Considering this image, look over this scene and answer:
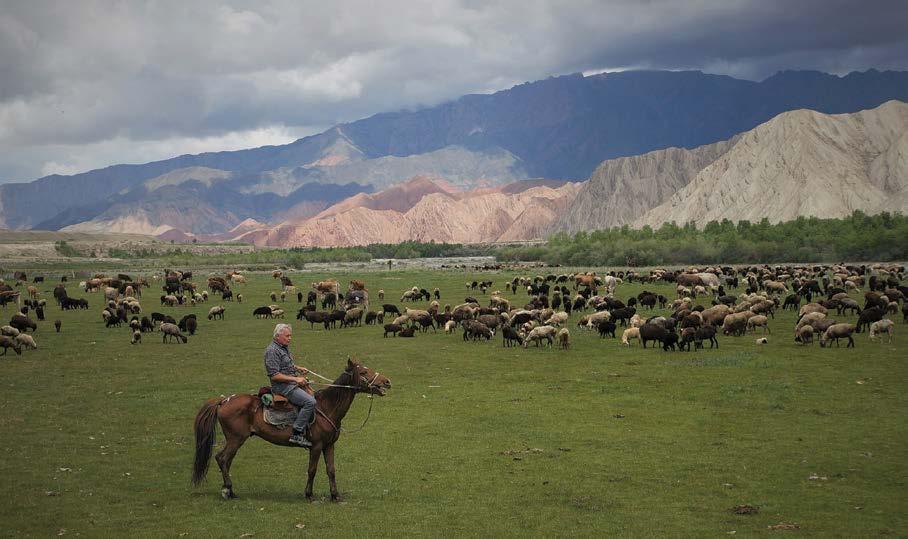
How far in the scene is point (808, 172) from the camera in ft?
470

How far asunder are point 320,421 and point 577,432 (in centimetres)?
738

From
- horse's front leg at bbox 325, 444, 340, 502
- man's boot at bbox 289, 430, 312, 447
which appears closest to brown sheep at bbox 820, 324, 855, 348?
horse's front leg at bbox 325, 444, 340, 502

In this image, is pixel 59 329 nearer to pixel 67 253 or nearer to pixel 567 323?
pixel 567 323

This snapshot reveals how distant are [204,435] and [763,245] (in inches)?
4230

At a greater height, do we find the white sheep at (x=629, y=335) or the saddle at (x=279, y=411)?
the saddle at (x=279, y=411)

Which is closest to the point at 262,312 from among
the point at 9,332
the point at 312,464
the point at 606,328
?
the point at 9,332

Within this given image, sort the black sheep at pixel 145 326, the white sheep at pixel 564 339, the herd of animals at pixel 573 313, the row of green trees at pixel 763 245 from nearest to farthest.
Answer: the herd of animals at pixel 573 313
the white sheep at pixel 564 339
the black sheep at pixel 145 326
the row of green trees at pixel 763 245

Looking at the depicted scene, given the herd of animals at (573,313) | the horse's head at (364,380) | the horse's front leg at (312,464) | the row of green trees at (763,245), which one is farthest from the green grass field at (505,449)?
the row of green trees at (763,245)

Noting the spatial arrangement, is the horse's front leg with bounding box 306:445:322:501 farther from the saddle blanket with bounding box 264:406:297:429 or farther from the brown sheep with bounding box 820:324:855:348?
the brown sheep with bounding box 820:324:855:348

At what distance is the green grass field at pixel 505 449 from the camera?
39.3 feet

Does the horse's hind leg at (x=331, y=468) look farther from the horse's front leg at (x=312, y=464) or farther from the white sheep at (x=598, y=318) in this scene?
the white sheep at (x=598, y=318)

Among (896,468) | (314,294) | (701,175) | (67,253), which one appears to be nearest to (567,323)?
(314,294)

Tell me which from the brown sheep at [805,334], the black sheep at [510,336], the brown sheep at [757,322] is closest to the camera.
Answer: the brown sheep at [805,334]

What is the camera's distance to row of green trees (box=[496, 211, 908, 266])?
101m
